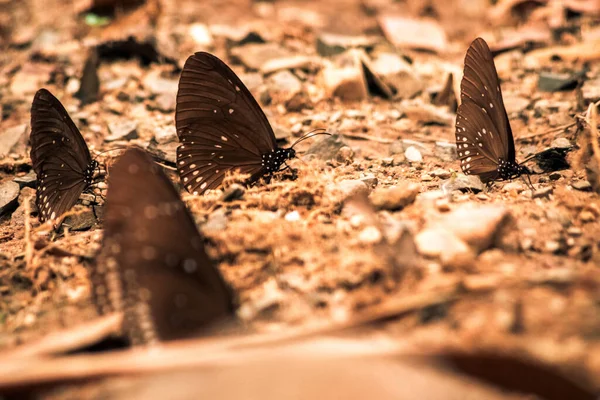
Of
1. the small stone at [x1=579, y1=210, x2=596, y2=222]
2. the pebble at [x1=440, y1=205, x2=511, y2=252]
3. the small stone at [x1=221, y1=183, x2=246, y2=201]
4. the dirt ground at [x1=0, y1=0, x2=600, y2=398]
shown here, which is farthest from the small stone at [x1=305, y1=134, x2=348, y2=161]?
the small stone at [x1=579, y1=210, x2=596, y2=222]

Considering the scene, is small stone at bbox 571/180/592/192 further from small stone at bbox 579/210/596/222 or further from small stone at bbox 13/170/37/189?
small stone at bbox 13/170/37/189

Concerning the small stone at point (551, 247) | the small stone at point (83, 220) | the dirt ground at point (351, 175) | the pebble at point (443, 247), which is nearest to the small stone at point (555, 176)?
the dirt ground at point (351, 175)

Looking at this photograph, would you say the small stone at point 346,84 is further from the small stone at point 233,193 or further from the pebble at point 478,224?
the pebble at point 478,224

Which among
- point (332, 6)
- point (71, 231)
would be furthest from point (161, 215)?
point (332, 6)

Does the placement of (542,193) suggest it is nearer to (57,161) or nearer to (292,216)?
(292,216)

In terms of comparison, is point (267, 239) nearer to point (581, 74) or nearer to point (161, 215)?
point (161, 215)

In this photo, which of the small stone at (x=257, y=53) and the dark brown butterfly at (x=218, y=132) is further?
the small stone at (x=257, y=53)

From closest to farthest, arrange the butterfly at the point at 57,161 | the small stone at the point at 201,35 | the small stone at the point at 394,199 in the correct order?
the small stone at the point at 394,199 → the butterfly at the point at 57,161 → the small stone at the point at 201,35
